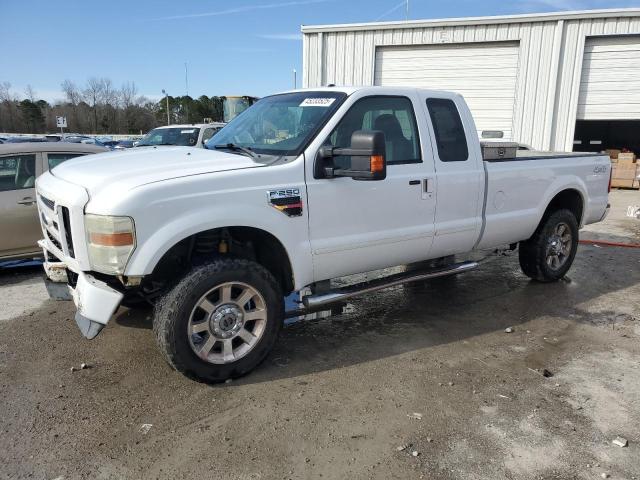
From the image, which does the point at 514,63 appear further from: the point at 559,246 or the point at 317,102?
the point at 317,102

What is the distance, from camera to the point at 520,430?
3.12 metres

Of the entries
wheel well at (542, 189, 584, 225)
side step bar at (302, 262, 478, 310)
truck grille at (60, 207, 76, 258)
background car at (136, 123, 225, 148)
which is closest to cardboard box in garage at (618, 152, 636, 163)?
wheel well at (542, 189, 584, 225)

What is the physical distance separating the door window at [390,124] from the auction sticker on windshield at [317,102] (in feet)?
0.63

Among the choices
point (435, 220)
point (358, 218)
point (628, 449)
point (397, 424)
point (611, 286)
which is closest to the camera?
point (628, 449)

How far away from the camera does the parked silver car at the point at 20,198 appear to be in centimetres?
589

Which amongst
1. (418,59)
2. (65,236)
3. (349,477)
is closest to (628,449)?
(349,477)

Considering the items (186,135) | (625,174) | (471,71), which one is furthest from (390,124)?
(625,174)

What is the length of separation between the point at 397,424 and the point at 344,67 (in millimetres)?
15279

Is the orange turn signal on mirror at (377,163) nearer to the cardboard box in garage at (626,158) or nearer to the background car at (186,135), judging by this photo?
the background car at (186,135)

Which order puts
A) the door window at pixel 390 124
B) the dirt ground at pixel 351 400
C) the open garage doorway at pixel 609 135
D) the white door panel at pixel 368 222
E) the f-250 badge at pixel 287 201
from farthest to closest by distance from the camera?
1. the open garage doorway at pixel 609 135
2. the door window at pixel 390 124
3. the white door panel at pixel 368 222
4. the f-250 badge at pixel 287 201
5. the dirt ground at pixel 351 400

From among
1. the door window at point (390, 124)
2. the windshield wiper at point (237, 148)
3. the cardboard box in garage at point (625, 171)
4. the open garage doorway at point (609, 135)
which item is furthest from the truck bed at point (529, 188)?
the open garage doorway at point (609, 135)

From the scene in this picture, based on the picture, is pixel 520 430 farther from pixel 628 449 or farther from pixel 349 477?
pixel 349 477

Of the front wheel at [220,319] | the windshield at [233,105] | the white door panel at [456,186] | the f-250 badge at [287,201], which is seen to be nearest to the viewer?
the front wheel at [220,319]

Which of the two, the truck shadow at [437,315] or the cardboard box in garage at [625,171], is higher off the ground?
the cardboard box in garage at [625,171]
